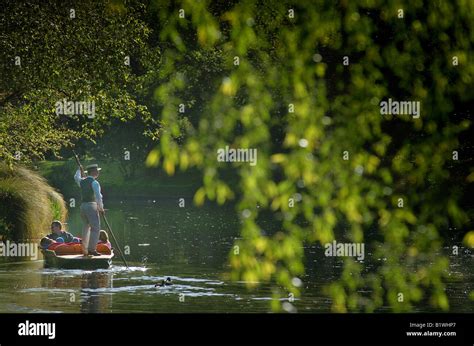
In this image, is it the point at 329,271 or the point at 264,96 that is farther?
the point at 329,271

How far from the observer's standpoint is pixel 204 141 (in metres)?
8.75

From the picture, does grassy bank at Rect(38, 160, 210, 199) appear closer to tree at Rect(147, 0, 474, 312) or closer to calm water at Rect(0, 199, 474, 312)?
calm water at Rect(0, 199, 474, 312)

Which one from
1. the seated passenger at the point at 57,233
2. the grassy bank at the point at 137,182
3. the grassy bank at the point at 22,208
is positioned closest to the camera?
the seated passenger at the point at 57,233

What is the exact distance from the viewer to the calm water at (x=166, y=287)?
23.6 meters

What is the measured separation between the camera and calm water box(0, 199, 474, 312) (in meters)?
23.6

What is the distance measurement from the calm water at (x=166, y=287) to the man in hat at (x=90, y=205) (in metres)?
0.97

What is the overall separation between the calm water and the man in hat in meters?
0.97
